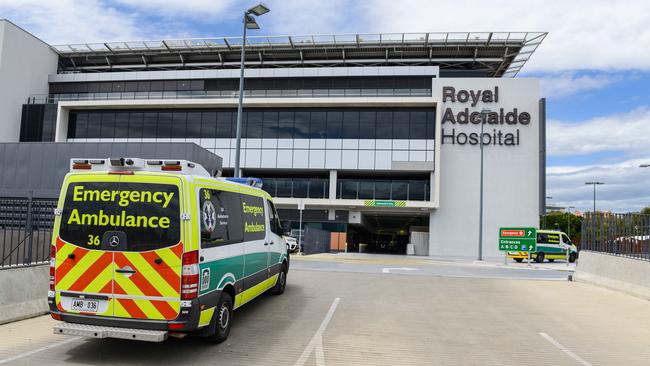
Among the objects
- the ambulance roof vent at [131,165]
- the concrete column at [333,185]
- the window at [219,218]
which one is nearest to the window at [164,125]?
the concrete column at [333,185]

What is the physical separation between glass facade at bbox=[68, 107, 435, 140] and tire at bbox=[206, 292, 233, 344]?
1375 inches

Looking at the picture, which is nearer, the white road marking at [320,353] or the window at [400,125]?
the white road marking at [320,353]

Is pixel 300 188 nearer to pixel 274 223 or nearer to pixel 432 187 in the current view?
pixel 432 187

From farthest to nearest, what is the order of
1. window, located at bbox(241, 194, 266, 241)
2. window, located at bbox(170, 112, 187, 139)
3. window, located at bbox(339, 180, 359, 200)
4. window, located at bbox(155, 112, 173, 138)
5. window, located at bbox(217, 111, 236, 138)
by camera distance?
1. window, located at bbox(155, 112, 173, 138)
2. window, located at bbox(170, 112, 187, 139)
3. window, located at bbox(217, 111, 236, 138)
4. window, located at bbox(339, 180, 359, 200)
5. window, located at bbox(241, 194, 266, 241)

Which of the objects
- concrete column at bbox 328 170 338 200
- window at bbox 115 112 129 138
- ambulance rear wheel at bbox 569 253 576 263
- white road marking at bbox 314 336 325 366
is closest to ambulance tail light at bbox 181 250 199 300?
white road marking at bbox 314 336 325 366

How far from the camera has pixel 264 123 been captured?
4247 cm

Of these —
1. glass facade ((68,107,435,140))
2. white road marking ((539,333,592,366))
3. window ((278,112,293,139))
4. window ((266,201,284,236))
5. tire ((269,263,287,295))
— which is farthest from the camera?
window ((278,112,293,139))

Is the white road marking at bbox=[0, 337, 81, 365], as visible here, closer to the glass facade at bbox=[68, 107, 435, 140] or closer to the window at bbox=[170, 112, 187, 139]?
the glass facade at bbox=[68, 107, 435, 140]

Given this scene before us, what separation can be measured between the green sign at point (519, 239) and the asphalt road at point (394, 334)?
44.0ft

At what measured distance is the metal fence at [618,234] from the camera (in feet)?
39.1

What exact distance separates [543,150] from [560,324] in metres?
36.0

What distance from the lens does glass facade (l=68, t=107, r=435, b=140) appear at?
40.8 m

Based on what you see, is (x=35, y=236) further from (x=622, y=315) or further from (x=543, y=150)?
(x=543, y=150)

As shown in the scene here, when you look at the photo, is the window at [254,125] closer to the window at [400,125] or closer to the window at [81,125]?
the window at [400,125]
